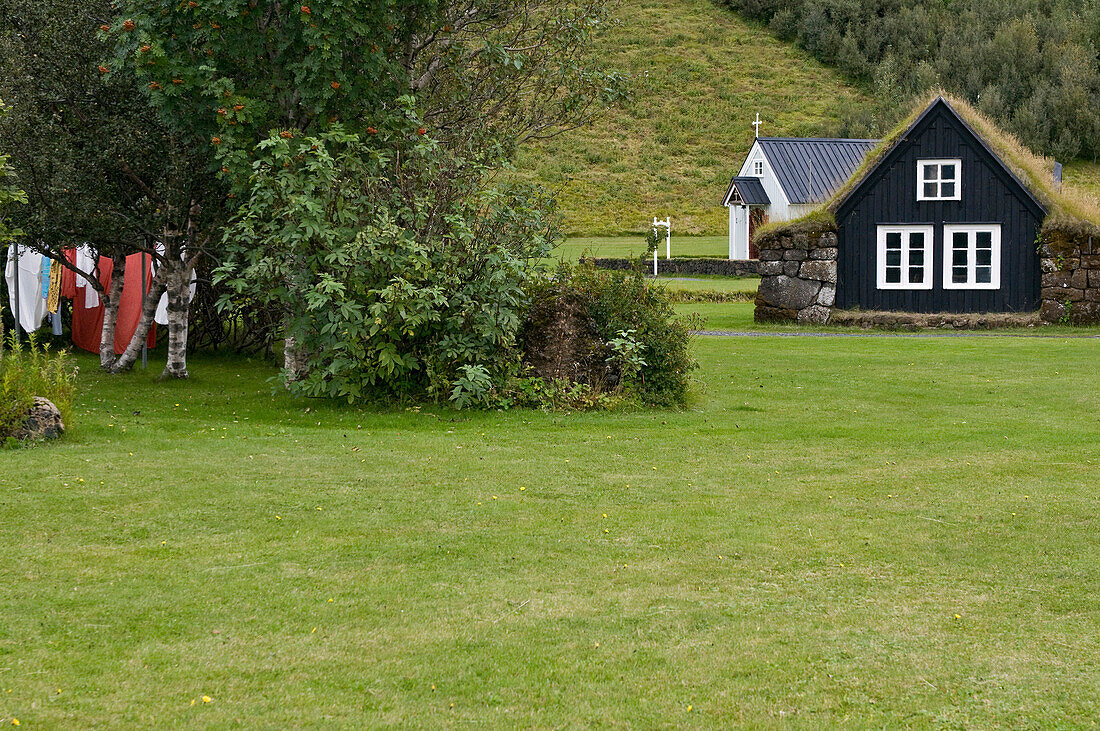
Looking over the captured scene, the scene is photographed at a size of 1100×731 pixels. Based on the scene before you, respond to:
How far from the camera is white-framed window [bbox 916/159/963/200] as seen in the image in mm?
30859

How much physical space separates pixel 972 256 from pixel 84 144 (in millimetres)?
22901

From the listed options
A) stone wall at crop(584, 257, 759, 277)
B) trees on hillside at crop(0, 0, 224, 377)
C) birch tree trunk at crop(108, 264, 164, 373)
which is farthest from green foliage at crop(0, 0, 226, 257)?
stone wall at crop(584, 257, 759, 277)

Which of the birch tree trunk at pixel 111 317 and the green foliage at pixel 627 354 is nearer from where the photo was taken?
the green foliage at pixel 627 354

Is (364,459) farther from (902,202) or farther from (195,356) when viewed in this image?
(902,202)

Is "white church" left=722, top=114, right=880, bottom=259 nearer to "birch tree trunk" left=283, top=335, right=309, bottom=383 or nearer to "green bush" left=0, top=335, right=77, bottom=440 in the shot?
"birch tree trunk" left=283, top=335, right=309, bottom=383

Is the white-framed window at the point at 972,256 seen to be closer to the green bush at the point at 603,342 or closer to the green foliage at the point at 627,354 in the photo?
the green bush at the point at 603,342

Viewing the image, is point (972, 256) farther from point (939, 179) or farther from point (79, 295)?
point (79, 295)

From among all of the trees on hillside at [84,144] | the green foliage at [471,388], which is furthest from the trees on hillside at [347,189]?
the trees on hillside at [84,144]

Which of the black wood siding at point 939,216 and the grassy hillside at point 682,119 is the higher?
the grassy hillside at point 682,119

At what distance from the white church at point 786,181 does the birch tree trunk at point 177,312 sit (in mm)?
35136

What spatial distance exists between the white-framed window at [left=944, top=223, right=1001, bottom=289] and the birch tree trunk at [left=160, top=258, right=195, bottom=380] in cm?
2087

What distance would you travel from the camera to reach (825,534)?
26.4 feet

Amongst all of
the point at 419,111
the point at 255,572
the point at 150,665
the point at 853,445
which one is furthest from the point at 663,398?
the point at 150,665

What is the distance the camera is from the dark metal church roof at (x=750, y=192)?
50531 millimetres
